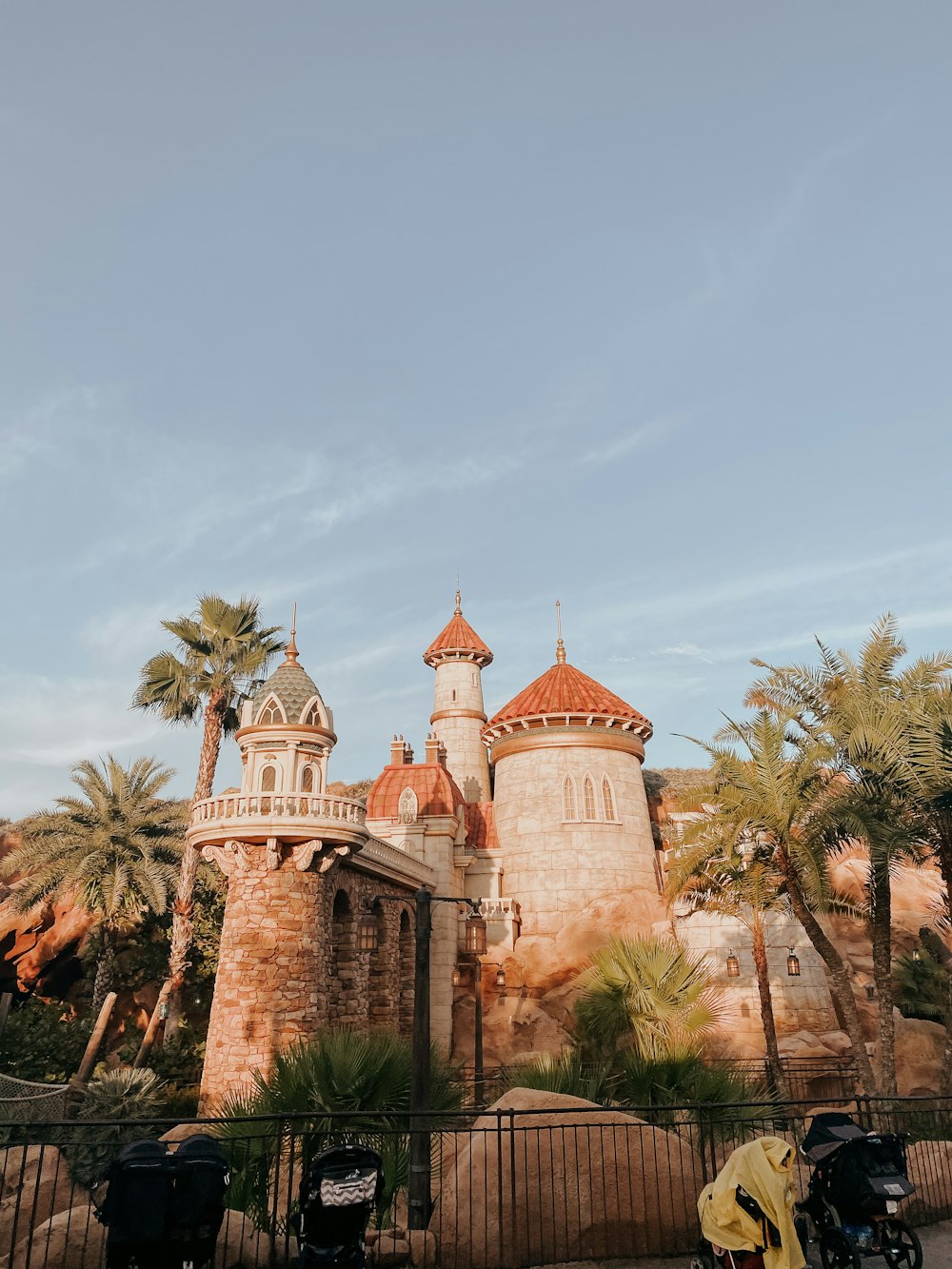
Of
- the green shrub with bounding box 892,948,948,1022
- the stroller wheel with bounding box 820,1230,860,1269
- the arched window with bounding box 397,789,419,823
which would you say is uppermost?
the arched window with bounding box 397,789,419,823

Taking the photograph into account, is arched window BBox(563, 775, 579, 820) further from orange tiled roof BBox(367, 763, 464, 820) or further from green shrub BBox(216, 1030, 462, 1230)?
green shrub BBox(216, 1030, 462, 1230)

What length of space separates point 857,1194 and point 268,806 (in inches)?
631

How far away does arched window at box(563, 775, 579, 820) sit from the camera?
3453cm

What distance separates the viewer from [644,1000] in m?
18.0

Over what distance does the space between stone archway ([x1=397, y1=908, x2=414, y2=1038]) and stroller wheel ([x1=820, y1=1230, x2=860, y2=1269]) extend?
20.3m

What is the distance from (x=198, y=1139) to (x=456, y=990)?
2533 centimetres

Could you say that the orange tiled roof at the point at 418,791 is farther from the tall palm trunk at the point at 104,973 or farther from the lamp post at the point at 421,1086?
the lamp post at the point at 421,1086

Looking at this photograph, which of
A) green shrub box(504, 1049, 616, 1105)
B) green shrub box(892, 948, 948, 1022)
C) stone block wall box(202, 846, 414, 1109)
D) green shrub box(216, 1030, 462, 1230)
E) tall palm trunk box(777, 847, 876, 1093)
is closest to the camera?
green shrub box(216, 1030, 462, 1230)

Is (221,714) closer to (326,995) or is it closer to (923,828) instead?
(326,995)

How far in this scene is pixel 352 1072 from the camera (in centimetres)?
1220

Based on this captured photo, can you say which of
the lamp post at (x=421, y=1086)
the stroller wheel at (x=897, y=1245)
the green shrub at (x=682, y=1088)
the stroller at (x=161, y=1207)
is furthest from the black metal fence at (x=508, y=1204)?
the green shrub at (x=682, y=1088)

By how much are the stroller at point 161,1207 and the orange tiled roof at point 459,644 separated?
41399 mm

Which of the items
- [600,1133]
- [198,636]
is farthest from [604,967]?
[198,636]

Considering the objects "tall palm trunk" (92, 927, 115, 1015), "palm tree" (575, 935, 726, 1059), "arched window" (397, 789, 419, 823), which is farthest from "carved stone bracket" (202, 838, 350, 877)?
"arched window" (397, 789, 419, 823)
